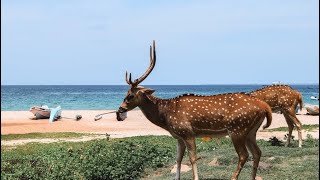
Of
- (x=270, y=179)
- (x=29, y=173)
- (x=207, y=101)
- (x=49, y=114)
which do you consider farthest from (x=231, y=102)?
(x=49, y=114)

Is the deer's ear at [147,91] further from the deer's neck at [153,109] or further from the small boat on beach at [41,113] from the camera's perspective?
the small boat on beach at [41,113]

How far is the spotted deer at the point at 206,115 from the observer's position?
969cm

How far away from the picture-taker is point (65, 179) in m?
12.3

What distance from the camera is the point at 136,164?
13680 millimetres

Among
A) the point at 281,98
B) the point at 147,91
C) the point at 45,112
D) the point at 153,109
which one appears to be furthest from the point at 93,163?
the point at 45,112

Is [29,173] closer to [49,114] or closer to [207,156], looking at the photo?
[207,156]

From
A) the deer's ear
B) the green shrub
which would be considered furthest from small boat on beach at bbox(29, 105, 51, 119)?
the deer's ear

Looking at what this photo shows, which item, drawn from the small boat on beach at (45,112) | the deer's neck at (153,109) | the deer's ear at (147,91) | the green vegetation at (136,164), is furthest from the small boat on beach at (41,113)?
the deer's ear at (147,91)

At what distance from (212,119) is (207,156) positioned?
16.9 ft

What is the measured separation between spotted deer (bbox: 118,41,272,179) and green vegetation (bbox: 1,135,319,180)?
1978 mm

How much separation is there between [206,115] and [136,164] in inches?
173

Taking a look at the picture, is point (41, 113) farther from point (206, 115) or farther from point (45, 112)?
point (206, 115)

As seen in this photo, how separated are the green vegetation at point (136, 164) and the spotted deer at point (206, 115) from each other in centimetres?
198

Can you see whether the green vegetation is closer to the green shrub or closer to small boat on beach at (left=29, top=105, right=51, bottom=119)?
the green shrub
